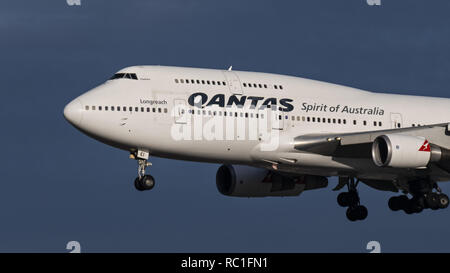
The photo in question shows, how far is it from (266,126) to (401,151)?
626cm

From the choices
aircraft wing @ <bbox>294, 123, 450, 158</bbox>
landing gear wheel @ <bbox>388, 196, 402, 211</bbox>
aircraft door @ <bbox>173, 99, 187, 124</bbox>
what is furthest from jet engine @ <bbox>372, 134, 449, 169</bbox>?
aircraft door @ <bbox>173, 99, 187, 124</bbox>

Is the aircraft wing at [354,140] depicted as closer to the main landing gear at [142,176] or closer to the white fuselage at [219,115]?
the white fuselage at [219,115]

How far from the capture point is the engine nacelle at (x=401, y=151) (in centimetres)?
5425

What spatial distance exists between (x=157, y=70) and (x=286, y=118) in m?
6.40

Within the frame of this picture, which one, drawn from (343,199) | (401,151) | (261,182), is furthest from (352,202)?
(401,151)

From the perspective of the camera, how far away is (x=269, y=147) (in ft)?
181

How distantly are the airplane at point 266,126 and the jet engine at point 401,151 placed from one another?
5 cm

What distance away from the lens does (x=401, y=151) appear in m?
54.3

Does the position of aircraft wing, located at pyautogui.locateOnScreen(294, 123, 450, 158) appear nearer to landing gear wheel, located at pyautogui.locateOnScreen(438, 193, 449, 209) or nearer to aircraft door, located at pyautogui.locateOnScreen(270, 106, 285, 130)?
aircraft door, located at pyautogui.locateOnScreen(270, 106, 285, 130)

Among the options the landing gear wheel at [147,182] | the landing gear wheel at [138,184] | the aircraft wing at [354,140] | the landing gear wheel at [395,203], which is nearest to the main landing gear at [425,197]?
the landing gear wheel at [395,203]

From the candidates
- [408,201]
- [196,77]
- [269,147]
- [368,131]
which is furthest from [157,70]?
[408,201]

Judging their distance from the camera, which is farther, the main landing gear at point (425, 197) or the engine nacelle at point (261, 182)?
the engine nacelle at point (261, 182)

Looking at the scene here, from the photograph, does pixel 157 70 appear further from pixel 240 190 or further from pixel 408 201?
pixel 408 201

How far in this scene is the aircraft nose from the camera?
52.9 meters
